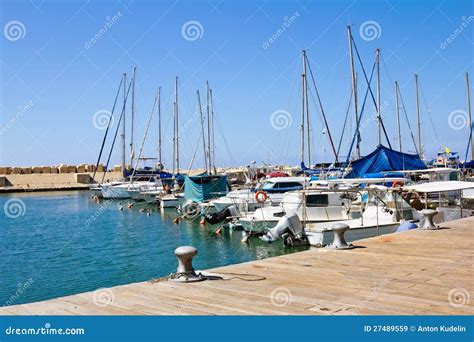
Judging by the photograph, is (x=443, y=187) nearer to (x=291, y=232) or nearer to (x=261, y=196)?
(x=291, y=232)

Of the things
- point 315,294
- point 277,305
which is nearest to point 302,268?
point 315,294

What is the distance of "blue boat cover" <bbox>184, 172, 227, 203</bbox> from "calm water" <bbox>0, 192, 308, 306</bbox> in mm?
4303

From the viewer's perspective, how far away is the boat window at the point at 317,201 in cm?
2444

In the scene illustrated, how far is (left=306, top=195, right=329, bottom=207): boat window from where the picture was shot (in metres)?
24.4

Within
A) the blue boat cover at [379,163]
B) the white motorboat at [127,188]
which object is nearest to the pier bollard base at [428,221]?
the blue boat cover at [379,163]

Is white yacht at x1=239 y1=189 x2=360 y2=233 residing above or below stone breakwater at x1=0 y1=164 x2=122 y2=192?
below

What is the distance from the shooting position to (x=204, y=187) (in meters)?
40.3

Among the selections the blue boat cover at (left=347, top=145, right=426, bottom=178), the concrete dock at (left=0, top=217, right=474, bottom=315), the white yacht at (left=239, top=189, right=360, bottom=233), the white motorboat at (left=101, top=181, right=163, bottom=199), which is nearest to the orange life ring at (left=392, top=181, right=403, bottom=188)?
the white yacht at (left=239, top=189, right=360, bottom=233)

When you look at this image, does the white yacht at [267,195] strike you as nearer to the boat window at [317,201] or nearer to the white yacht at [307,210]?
the white yacht at [307,210]

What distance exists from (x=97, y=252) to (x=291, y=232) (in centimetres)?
886

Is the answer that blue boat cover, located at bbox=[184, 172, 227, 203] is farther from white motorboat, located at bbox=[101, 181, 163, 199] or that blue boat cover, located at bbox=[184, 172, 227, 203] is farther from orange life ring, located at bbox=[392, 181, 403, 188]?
orange life ring, located at bbox=[392, 181, 403, 188]

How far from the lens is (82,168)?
132 meters

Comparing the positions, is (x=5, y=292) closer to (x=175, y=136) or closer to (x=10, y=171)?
(x=175, y=136)
